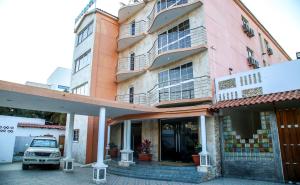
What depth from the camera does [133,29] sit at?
20.4m

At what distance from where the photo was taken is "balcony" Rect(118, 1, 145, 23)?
19.2 m

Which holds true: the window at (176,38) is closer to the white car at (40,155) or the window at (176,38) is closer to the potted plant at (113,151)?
the potted plant at (113,151)

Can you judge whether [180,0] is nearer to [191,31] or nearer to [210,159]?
[191,31]

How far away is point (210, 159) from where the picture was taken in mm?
11625

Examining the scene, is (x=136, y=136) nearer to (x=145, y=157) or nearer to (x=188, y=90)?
(x=145, y=157)

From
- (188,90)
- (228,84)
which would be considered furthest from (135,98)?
(228,84)

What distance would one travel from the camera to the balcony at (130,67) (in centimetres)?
1796

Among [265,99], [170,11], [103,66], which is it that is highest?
[170,11]

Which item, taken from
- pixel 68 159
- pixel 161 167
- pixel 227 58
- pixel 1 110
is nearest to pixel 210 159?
pixel 161 167

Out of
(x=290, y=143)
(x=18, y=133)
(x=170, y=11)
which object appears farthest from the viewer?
(x=18, y=133)

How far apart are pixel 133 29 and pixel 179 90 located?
29.5 ft

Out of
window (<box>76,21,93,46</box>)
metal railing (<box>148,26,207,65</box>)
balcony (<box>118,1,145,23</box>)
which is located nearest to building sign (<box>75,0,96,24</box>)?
window (<box>76,21,93,46</box>)

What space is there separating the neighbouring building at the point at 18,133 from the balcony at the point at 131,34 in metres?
10.8

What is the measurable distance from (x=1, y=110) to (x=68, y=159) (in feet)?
80.1
